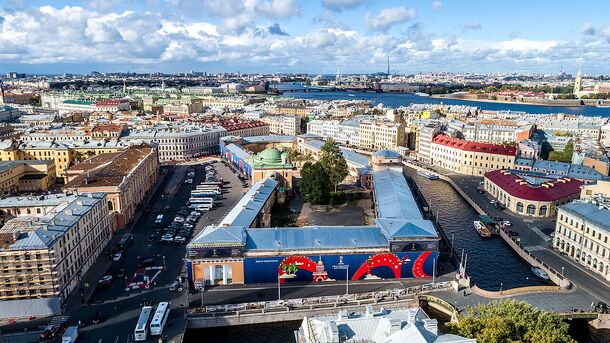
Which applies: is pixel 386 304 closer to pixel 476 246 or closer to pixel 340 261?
pixel 340 261

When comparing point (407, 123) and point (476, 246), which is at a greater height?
point (407, 123)

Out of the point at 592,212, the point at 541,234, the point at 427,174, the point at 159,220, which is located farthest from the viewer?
the point at 427,174

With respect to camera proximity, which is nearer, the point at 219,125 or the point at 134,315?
the point at 134,315

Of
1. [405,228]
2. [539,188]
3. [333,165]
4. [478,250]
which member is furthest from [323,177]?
[539,188]

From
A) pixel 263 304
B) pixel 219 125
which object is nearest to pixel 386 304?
pixel 263 304

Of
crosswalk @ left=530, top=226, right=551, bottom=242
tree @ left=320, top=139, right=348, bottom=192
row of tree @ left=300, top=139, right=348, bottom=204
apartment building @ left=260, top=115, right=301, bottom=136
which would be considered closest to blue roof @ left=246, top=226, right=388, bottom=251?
row of tree @ left=300, top=139, right=348, bottom=204

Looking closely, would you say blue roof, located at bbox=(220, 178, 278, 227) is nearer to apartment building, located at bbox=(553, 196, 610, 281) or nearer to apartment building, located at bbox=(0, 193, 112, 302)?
apartment building, located at bbox=(0, 193, 112, 302)

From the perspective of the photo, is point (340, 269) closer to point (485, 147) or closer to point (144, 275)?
point (144, 275)
